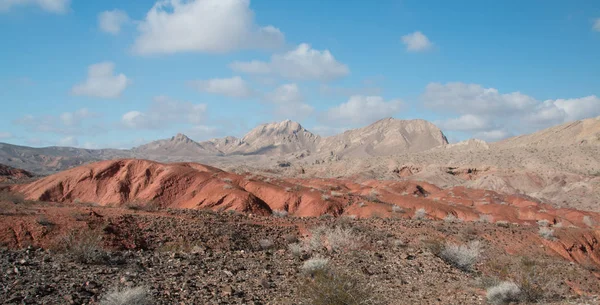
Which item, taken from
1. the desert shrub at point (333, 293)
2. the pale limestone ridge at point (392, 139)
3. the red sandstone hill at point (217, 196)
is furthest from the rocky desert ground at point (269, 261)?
the pale limestone ridge at point (392, 139)

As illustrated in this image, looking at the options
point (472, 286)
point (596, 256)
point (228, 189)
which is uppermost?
point (228, 189)

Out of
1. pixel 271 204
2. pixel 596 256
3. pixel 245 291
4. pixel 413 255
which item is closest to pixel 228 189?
pixel 271 204

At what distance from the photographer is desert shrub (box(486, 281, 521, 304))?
26.5 feet

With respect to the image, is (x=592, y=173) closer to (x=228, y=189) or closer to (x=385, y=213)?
(x=385, y=213)

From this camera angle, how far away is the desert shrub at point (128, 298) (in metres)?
6.25

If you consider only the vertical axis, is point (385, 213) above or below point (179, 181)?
below

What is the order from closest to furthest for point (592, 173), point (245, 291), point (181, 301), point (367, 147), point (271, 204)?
point (181, 301), point (245, 291), point (271, 204), point (592, 173), point (367, 147)

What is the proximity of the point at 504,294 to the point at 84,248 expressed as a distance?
915 cm

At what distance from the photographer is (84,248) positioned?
864 cm

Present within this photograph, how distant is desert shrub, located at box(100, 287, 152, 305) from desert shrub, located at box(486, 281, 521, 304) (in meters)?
6.79

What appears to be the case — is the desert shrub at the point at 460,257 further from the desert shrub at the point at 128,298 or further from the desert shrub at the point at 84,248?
the desert shrub at the point at 84,248

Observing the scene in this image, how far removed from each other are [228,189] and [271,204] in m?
3.29

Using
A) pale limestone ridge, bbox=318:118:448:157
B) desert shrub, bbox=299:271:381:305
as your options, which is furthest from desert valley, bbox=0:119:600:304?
pale limestone ridge, bbox=318:118:448:157

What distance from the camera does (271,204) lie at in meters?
26.0
